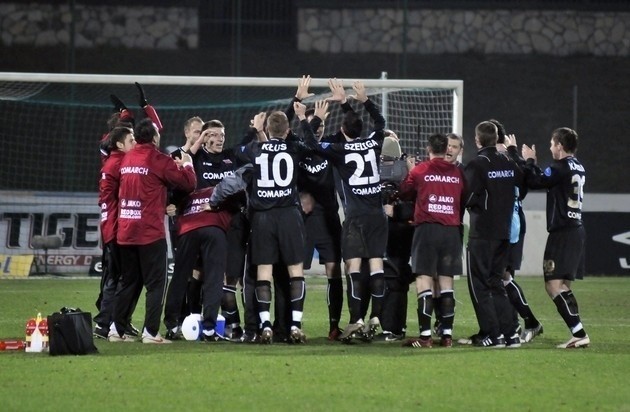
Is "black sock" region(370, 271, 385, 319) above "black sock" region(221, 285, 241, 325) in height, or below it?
above

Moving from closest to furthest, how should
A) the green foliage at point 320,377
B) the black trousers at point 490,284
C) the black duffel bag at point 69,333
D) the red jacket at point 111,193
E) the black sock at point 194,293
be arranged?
the green foliage at point 320,377, the black duffel bag at point 69,333, the black trousers at point 490,284, the red jacket at point 111,193, the black sock at point 194,293

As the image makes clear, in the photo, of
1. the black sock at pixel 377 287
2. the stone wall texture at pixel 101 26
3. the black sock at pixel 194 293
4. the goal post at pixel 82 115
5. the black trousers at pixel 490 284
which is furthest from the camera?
the stone wall texture at pixel 101 26

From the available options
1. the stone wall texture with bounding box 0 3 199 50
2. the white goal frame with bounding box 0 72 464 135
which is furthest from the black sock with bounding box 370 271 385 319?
the stone wall texture with bounding box 0 3 199 50

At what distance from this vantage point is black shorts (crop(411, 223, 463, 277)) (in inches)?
448

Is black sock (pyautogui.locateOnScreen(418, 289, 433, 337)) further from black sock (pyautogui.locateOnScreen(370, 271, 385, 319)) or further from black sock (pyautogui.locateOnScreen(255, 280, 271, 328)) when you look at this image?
black sock (pyautogui.locateOnScreen(255, 280, 271, 328))

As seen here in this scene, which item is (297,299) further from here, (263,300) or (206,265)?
(206,265)

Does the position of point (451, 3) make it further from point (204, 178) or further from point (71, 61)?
point (204, 178)

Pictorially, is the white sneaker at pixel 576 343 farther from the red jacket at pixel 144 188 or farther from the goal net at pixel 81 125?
the goal net at pixel 81 125

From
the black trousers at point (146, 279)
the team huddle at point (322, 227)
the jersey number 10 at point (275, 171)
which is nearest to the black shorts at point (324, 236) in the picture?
the team huddle at point (322, 227)

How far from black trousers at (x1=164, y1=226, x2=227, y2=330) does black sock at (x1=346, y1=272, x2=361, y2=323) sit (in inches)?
46.2

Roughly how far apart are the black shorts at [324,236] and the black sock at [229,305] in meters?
0.75

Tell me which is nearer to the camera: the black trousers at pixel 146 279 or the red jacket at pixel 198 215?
the black trousers at pixel 146 279

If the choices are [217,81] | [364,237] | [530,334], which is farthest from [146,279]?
[217,81]

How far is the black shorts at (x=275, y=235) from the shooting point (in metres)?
11.5
